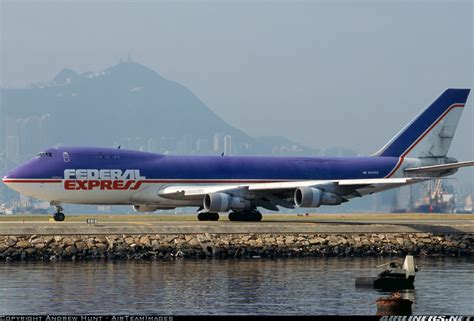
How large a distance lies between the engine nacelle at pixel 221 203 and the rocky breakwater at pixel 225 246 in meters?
7.97

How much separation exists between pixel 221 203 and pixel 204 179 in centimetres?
428

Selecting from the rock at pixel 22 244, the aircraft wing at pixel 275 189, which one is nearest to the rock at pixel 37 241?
the rock at pixel 22 244

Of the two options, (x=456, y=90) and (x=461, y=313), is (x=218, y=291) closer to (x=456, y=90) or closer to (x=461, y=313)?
(x=461, y=313)

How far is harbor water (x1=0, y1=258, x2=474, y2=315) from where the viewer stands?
150 ft

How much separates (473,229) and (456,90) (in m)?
18.5

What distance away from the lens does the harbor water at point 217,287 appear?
150 feet

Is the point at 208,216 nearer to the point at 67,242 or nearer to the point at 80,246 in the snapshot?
the point at 80,246

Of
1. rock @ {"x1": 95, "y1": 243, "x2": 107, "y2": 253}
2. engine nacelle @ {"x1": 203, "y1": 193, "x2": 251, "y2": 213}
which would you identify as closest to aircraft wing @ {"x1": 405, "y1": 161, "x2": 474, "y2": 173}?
engine nacelle @ {"x1": 203, "y1": 193, "x2": 251, "y2": 213}

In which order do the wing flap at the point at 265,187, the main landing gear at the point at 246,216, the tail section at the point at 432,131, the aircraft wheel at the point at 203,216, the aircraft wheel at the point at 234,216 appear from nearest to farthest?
the wing flap at the point at 265,187 → the main landing gear at the point at 246,216 → the aircraft wheel at the point at 234,216 → the aircraft wheel at the point at 203,216 → the tail section at the point at 432,131

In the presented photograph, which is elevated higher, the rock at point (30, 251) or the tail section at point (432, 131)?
the tail section at point (432, 131)

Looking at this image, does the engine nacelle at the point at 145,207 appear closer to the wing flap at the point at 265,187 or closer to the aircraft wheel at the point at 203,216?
the wing flap at the point at 265,187

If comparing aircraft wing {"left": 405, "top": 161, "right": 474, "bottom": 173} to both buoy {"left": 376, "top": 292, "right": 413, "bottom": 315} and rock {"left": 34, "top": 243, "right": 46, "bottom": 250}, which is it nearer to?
rock {"left": 34, "top": 243, "right": 46, "bottom": 250}

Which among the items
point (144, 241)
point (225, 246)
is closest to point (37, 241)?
point (144, 241)

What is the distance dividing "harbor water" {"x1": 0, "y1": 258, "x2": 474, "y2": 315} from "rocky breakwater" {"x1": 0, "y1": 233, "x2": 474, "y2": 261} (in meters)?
1.82
